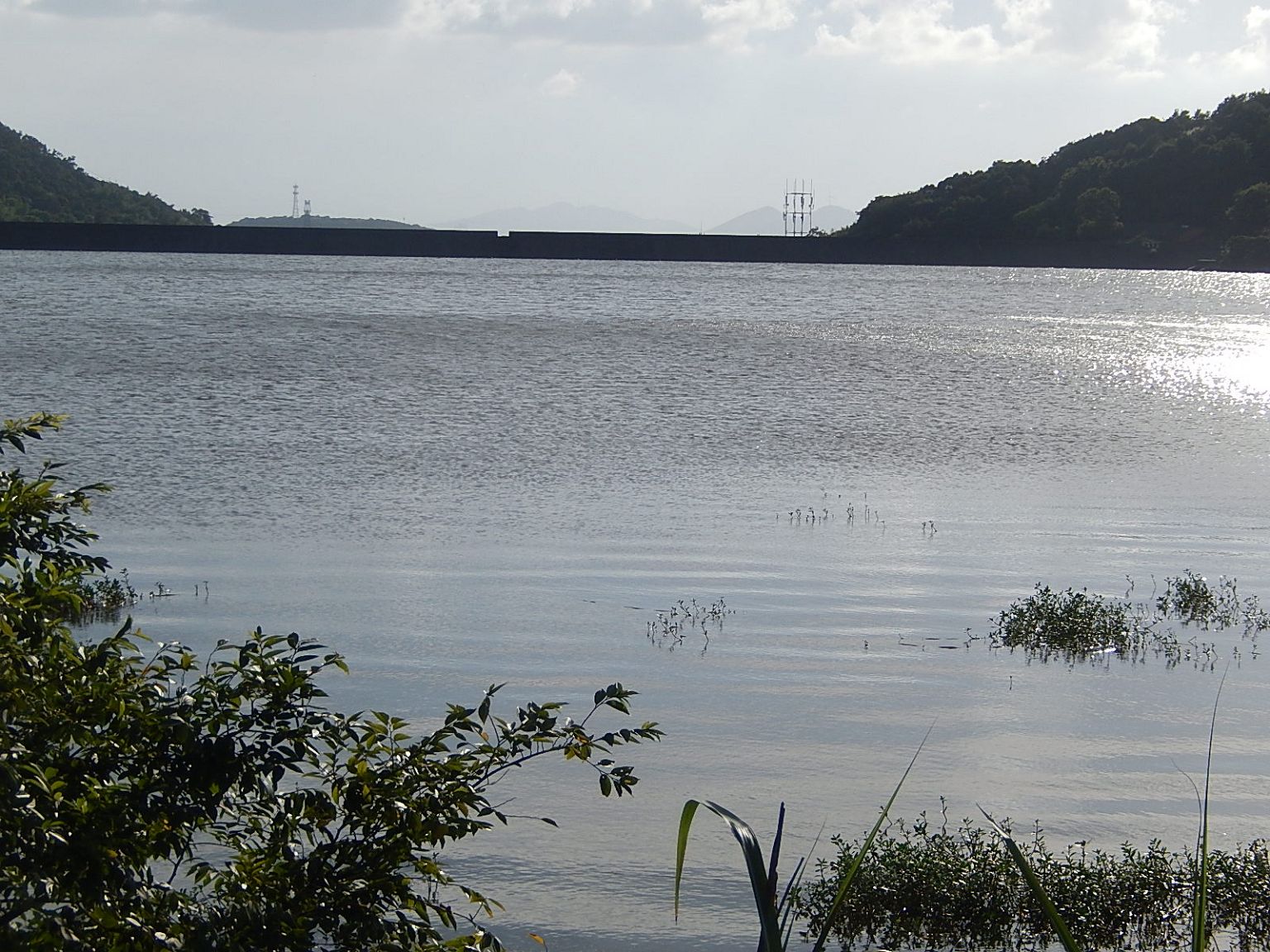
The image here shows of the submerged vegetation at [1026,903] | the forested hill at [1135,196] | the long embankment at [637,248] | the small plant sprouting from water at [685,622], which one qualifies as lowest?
the submerged vegetation at [1026,903]

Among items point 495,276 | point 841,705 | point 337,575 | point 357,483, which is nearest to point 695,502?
point 357,483

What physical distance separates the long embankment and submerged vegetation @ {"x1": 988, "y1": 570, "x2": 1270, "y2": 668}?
107 metres

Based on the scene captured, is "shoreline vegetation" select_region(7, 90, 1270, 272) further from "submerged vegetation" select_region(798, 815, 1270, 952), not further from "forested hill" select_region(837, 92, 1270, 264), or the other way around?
"submerged vegetation" select_region(798, 815, 1270, 952)

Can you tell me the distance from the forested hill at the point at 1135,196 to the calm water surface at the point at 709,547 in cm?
7828

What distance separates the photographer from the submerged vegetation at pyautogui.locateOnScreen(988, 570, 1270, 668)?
36.8 ft

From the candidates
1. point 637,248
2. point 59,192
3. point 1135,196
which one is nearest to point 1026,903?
point 637,248

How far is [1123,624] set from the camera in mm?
11578

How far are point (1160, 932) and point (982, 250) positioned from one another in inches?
4760

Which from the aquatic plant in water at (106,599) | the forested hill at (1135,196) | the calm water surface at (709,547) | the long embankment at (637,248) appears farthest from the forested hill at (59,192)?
the aquatic plant in water at (106,599)

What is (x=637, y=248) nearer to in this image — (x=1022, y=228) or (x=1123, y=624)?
(x=1022, y=228)

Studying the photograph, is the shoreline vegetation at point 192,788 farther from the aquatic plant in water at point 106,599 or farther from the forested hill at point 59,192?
the forested hill at point 59,192

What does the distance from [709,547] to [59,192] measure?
142510 mm

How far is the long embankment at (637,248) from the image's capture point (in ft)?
382

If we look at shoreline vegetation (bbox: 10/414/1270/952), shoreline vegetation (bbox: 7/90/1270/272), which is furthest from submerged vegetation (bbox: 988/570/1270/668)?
shoreline vegetation (bbox: 7/90/1270/272)
